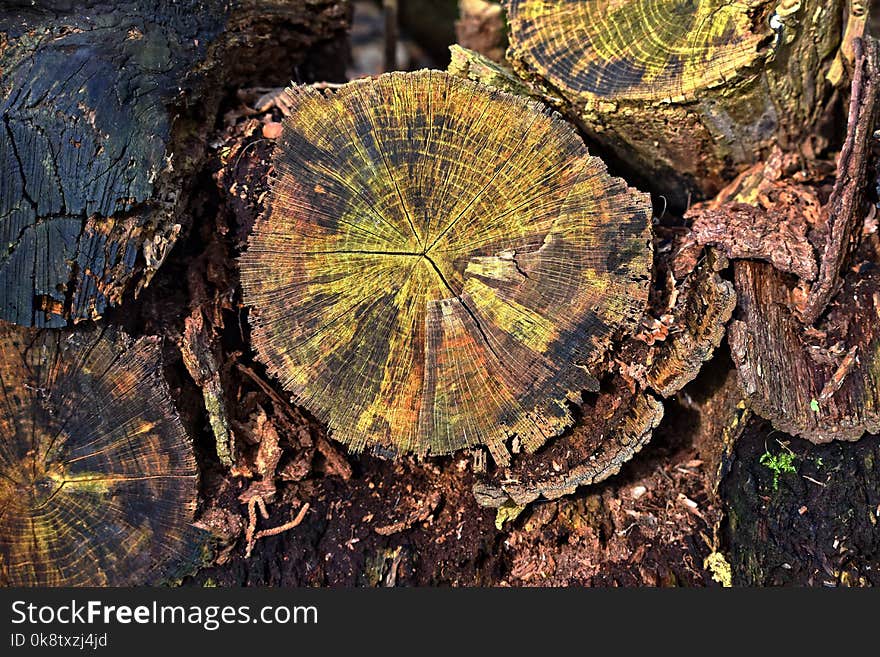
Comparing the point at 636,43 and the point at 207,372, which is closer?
the point at 636,43

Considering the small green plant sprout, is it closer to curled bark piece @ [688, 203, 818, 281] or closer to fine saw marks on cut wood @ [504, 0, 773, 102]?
curled bark piece @ [688, 203, 818, 281]

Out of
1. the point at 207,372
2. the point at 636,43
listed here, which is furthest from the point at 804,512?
the point at 207,372

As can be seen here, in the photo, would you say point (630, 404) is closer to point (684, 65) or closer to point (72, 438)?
point (684, 65)

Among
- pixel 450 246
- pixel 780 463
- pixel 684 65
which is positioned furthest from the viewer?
pixel 780 463

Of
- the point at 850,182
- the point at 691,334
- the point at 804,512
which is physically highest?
the point at 850,182

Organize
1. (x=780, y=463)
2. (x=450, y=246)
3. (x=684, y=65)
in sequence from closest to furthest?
(x=450, y=246) < (x=684, y=65) < (x=780, y=463)

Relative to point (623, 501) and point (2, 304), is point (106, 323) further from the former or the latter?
point (623, 501)

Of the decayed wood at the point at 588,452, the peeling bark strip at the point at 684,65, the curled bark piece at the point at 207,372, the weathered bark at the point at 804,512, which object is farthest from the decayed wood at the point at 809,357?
the curled bark piece at the point at 207,372

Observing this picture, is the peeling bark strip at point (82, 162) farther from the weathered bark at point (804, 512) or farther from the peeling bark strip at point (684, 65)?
the weathered bark at point (804, 512)
